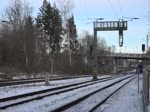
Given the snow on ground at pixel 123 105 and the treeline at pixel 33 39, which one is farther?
the treeline at pixel 33 39

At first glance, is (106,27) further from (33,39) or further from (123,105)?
(123,105)

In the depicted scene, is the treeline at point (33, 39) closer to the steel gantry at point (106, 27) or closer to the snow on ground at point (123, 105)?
the steel gantry at point (106, 27)

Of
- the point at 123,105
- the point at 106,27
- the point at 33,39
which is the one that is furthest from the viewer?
the point at 33,39

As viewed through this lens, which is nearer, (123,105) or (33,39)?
(123,105)

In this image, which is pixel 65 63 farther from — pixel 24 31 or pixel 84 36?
pixel 84 36

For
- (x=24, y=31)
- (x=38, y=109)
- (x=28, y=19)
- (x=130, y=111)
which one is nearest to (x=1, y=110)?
(x=38, y=109)

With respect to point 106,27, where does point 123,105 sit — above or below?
below

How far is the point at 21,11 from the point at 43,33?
17393 millimetres

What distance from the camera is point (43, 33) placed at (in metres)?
97.8

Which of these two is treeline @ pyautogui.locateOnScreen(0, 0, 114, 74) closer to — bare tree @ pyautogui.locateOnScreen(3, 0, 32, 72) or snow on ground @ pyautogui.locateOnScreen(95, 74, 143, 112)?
bare tree @ pyautogui.locateOnScreen(3, 0, 32, 72)

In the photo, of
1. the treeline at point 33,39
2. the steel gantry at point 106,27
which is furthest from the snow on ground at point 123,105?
the treeline at point 33,39

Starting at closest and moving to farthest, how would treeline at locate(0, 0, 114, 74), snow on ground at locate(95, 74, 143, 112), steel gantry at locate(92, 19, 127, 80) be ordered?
snow on ground at locate(95, 74, 143, 112) < steel gantry at locate(92, 19, 127, 80) < treeline at locate(0, 0, 114, 74)

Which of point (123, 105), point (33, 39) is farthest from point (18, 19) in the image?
point (123, 105)

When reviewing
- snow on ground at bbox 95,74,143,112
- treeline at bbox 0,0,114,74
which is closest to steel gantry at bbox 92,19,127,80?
treeline at bbox 0,0,114,74
